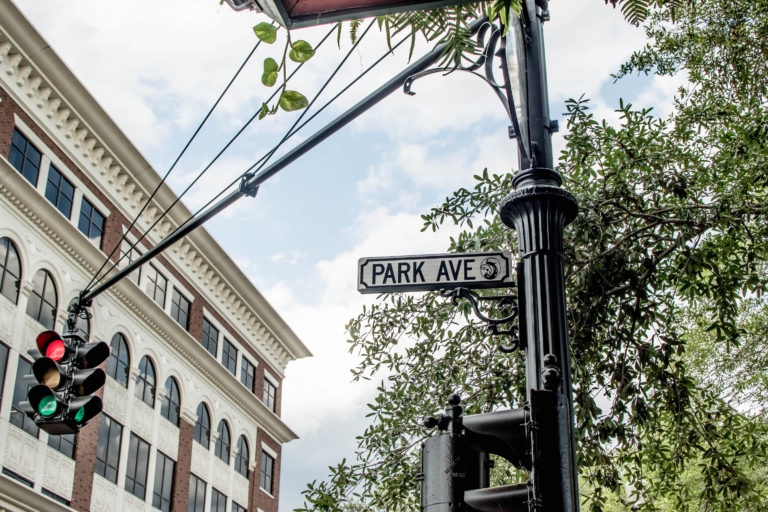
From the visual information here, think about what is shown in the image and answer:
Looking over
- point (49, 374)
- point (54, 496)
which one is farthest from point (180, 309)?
point (49, 374)

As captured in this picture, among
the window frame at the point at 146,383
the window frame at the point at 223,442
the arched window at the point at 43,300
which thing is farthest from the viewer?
the window frame at the point at 223,442

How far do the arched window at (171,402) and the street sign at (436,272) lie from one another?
28.6 meters

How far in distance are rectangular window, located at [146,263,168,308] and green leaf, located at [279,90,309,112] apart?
3091 cm

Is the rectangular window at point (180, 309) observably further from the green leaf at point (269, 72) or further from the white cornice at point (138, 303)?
the green leaf at point (269, 72)

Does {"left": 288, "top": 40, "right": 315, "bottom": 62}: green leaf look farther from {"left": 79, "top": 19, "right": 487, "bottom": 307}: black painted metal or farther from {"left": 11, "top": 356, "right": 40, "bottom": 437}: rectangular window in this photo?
{"left": 11, "top": 356, "right": 40, "bottom": 437}: rectangular window

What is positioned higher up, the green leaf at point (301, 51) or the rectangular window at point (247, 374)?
the rectangular window at point (247, 374)

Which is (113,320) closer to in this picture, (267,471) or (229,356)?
(229,356)

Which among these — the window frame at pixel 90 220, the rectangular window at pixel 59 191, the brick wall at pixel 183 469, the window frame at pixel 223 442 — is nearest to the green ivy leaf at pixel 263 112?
the rectangular window at pixel 59 191

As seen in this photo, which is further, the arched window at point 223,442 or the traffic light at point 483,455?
the arched window at point 223,442

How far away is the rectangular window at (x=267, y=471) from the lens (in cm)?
4028

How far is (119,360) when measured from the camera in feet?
95.2

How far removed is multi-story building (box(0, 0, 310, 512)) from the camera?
24.1m

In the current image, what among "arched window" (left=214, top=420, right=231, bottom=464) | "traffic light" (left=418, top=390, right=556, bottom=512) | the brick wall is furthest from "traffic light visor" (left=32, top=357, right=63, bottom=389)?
"arched window" (left=214, top=420, right=231, bottom=464)

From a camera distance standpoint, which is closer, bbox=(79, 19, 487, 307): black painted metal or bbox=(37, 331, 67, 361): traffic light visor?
bbox=(79, 19, 487, 307): black painted metal
